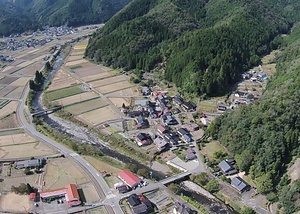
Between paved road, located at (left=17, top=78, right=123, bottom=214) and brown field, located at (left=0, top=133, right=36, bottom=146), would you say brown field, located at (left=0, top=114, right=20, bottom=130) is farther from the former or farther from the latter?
brown field, located at (left=0, top=133, right=36, bottom=146)

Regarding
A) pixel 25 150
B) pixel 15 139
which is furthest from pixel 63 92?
pixel 25 150

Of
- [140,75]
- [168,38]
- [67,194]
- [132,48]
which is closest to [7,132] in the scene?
[67,194]

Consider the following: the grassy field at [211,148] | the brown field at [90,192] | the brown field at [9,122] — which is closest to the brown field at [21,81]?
the brown field at [9,122]

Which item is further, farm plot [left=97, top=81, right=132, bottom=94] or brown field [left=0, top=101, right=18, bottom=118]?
farm plot [left=97, top=81, right=132, bottom=94]

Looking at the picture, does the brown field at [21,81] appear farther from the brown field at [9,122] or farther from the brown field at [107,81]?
the brown field at [9,122]

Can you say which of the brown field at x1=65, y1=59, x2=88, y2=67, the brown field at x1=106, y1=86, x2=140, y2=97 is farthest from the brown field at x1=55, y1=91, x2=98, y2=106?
the brown field at x1=65, y1=59, x2=88, y2=67

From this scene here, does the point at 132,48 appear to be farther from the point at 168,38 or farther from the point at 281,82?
the point at 281,82
